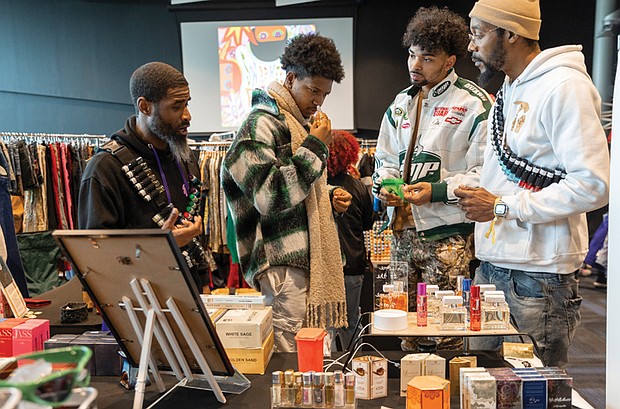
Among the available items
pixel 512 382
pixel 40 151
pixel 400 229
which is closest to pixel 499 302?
pixel 512 382

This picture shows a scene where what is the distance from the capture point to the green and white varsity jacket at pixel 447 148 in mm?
2316

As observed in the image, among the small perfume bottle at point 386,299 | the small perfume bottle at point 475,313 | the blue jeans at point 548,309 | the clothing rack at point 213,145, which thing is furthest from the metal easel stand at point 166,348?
the clothing rack at point 213,145

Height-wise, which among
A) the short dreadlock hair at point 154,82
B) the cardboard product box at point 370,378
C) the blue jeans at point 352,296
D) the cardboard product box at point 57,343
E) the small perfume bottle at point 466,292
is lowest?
the blue jeans at point 352,296

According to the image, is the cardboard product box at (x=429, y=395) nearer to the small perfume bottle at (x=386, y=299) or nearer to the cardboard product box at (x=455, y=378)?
the cardboard product box at (x=455, y=378)

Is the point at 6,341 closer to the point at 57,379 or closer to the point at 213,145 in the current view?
the point at 57,379

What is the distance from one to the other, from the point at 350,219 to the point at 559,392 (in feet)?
7.87

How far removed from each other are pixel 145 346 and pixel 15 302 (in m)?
0.89

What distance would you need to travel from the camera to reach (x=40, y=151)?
514 cm

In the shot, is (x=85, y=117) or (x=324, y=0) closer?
(x=324, y=0)

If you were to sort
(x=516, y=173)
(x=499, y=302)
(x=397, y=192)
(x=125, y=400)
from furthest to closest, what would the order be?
(x=397, y=192)
(x=516, y=173)
(x=499, y=302)
(x=125, y=400)

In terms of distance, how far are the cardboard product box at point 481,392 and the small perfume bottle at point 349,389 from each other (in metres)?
0.27

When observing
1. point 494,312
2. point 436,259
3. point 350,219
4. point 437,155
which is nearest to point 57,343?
point 494,312

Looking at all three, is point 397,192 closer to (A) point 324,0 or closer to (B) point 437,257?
(B) point 437,257

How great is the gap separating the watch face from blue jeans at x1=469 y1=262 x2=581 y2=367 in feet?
0.73
